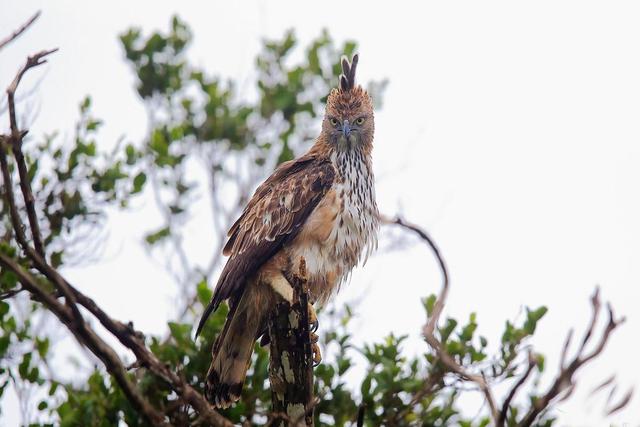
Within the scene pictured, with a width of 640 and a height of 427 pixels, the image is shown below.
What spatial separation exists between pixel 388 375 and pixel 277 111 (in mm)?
4450

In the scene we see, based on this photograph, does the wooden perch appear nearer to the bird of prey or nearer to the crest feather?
the bird of prey

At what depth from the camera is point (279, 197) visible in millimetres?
6008

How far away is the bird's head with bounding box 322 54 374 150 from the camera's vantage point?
6.43 meters

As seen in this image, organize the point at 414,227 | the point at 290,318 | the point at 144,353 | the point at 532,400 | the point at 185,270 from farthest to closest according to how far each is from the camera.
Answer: the point at 185,270 → the point at 532,400 → the point at 290,318 → the point at 144,353 → the point at 414,227

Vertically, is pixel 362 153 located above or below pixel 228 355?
above

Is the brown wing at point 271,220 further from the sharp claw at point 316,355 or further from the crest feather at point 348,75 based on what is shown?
the crest feather at point 348,75

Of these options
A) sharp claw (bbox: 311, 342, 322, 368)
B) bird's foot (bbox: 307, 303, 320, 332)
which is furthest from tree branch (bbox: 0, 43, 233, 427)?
sharp claw (bbox: 311, 342, 322, 368)

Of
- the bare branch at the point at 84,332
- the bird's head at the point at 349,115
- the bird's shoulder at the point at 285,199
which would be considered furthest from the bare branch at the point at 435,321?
the bird's head at the point at 349,115

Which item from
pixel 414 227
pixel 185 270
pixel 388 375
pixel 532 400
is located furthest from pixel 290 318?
pixel 185 270

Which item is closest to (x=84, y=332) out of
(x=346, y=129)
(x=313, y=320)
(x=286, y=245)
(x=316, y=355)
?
(x=313, y=320)

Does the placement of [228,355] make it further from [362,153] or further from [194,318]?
[362,153]

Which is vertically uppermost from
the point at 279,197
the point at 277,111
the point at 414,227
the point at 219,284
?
the point at 277,111

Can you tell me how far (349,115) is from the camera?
6543 mm

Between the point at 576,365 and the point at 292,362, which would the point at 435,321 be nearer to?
the point at 576,365
